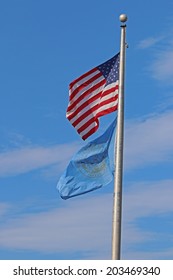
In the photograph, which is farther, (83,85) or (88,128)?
(83,85)

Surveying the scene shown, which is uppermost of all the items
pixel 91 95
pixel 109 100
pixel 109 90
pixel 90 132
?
pixel 91 95

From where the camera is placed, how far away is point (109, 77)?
1163 inches

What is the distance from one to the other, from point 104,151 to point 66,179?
1.44m

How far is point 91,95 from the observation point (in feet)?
97.7

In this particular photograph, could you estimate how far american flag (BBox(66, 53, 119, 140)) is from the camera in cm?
2934

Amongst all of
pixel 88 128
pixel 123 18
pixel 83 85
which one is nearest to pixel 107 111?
pixel 88 128

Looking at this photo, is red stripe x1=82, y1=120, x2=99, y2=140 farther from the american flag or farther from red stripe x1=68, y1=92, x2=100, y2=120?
red stripe x1=68, y1=92, x2=100, y2=120

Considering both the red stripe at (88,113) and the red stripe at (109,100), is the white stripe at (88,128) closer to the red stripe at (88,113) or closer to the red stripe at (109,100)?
the red stripe at (88,113)

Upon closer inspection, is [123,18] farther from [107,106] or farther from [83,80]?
[107,106]

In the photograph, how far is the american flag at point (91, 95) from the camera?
96.3ft

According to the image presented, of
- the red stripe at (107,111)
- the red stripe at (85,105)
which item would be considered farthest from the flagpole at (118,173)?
the red stripe at (85,105)

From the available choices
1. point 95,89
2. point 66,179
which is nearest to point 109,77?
point 95,89
